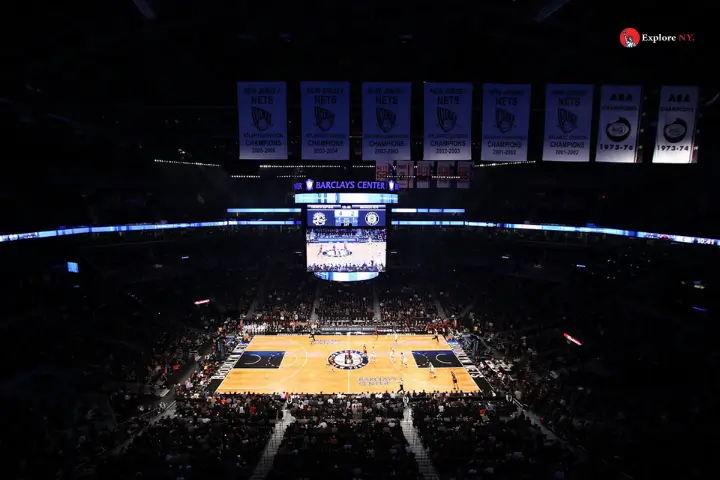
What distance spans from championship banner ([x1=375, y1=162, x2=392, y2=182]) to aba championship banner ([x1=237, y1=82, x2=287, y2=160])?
958 inches

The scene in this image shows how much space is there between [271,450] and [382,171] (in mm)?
26602

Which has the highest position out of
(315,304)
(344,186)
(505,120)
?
(505,120)

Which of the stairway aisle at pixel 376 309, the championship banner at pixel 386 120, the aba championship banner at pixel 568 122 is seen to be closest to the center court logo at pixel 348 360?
the stairway aisle at pixel 376 309

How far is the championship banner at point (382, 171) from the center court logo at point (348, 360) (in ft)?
55.7

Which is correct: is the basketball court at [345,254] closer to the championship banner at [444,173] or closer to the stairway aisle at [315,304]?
the stairway aisle at [315,304]

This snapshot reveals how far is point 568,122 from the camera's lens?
1263 cm

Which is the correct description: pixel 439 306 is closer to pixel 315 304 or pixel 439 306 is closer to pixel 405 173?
pixel 315 304

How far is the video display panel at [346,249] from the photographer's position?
2770cm

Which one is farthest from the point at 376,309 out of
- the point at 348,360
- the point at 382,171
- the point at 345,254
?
the point at 382,171

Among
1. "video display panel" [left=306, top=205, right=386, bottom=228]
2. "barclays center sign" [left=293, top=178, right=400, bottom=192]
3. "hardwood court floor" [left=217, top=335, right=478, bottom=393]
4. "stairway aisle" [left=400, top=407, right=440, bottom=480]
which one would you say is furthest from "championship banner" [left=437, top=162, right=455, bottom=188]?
"stairway aisle" [left=400, top=407, right=440, bottom=480]

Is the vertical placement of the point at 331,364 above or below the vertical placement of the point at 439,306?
below

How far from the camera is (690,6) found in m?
11.5

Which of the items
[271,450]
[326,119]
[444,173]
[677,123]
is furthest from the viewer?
[444,173]

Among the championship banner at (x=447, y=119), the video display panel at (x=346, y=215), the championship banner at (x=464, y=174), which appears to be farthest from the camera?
the championship banner at (x=464, y=174)
